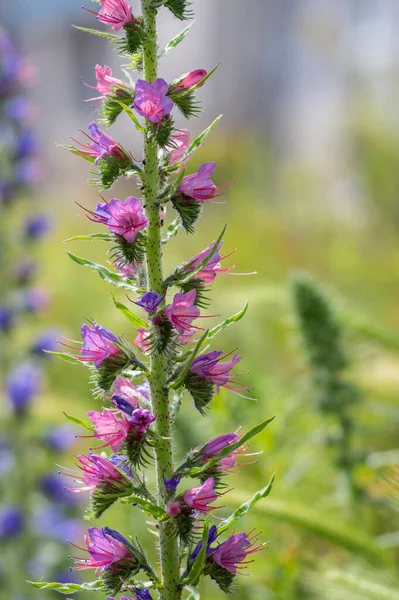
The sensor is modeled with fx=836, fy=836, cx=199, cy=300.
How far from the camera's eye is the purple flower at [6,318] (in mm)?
4457

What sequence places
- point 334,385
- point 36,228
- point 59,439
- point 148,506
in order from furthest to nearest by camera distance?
point 36,228 < point 59,439 < point 334,385 < point 148,506

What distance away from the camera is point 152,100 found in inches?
59.4

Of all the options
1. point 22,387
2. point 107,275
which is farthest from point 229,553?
point 22,387

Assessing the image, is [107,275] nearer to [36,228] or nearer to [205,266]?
[205,266]

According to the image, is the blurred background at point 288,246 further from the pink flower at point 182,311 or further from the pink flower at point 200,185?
the pink flower at point 182,311

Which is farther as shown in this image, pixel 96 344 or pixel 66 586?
pixel 96 344

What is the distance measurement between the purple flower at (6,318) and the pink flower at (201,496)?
3.10m

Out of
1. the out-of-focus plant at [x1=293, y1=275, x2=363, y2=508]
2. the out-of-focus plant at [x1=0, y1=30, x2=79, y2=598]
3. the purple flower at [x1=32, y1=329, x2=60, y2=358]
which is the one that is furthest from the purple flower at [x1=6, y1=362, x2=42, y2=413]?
the out-of-focus plant at [x1=293, y1=275, x2=363, y2=508]

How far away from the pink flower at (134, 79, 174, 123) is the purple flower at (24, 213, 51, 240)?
10.7 feet

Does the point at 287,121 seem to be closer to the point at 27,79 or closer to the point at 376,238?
the point at 376,238

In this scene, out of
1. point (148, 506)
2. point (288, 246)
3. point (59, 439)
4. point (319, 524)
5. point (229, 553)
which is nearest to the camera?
point (148, 506)

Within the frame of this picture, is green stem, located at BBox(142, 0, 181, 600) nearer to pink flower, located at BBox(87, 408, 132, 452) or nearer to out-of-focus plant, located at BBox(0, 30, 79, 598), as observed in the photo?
pink flower, located at BBox(87, 408, 132, 452)

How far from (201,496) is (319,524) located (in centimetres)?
105

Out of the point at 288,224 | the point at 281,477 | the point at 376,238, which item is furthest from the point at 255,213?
the point at 281,477
